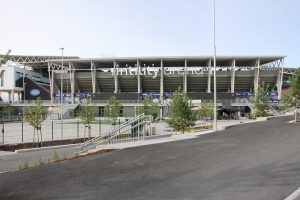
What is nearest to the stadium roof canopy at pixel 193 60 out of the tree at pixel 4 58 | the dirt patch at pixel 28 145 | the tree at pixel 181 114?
the tree at pixel 181 114

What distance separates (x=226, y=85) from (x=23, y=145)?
87.9 metres

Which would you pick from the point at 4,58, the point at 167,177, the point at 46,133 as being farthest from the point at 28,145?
the point at 4,58

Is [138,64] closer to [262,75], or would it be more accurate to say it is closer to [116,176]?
[262,75]

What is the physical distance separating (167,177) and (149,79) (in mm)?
96701

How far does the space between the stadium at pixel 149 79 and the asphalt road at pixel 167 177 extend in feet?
268

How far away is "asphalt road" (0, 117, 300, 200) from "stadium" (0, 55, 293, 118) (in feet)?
268

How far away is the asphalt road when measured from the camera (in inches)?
318

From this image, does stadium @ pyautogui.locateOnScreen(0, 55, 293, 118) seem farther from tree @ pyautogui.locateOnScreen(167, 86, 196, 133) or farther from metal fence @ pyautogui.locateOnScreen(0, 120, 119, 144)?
tree @ pyautogui.locateOnScreen(167, 86, 196, 133)

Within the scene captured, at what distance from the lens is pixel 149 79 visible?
348 ft

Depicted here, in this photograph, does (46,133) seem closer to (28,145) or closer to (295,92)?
(28,145)

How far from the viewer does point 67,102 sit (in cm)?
10162

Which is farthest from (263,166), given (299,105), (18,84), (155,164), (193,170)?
(18,84)

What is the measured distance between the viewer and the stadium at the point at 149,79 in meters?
102

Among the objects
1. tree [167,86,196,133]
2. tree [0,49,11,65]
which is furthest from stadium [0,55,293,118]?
tree [0,49,11,65]
